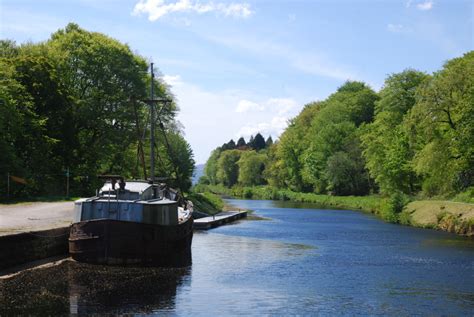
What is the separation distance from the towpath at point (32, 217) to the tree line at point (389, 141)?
3022 centimetres

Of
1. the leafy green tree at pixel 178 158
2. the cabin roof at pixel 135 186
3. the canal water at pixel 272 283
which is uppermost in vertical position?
the leafy green tree at pixel 178 158

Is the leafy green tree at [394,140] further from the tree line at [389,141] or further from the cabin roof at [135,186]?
the cabin roof at [135,186]

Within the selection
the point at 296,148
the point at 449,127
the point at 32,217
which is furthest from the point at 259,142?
the point at 32,217

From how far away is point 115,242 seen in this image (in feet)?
78.5

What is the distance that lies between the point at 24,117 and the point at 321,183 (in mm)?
62728

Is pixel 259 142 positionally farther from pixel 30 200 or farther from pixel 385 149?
pixel 30 200

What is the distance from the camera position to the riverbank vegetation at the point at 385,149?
157ft

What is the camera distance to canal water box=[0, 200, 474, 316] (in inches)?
712

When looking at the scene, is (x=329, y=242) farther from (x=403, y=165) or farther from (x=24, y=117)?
(x=403, y=165)

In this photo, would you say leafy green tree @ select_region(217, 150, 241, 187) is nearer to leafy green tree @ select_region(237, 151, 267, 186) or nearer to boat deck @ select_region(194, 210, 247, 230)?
leafy green tree @ select_region(237, 151, 267, 186)

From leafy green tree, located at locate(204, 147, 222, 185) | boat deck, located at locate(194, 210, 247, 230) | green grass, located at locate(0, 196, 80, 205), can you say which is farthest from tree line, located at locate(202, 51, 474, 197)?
leafy green tree, located at locate(204, 147, 222, 185)

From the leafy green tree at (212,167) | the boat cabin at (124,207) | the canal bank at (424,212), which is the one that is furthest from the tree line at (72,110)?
the leafy green tree at (212,167)

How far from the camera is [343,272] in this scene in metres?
25.2

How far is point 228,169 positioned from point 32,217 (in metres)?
135
